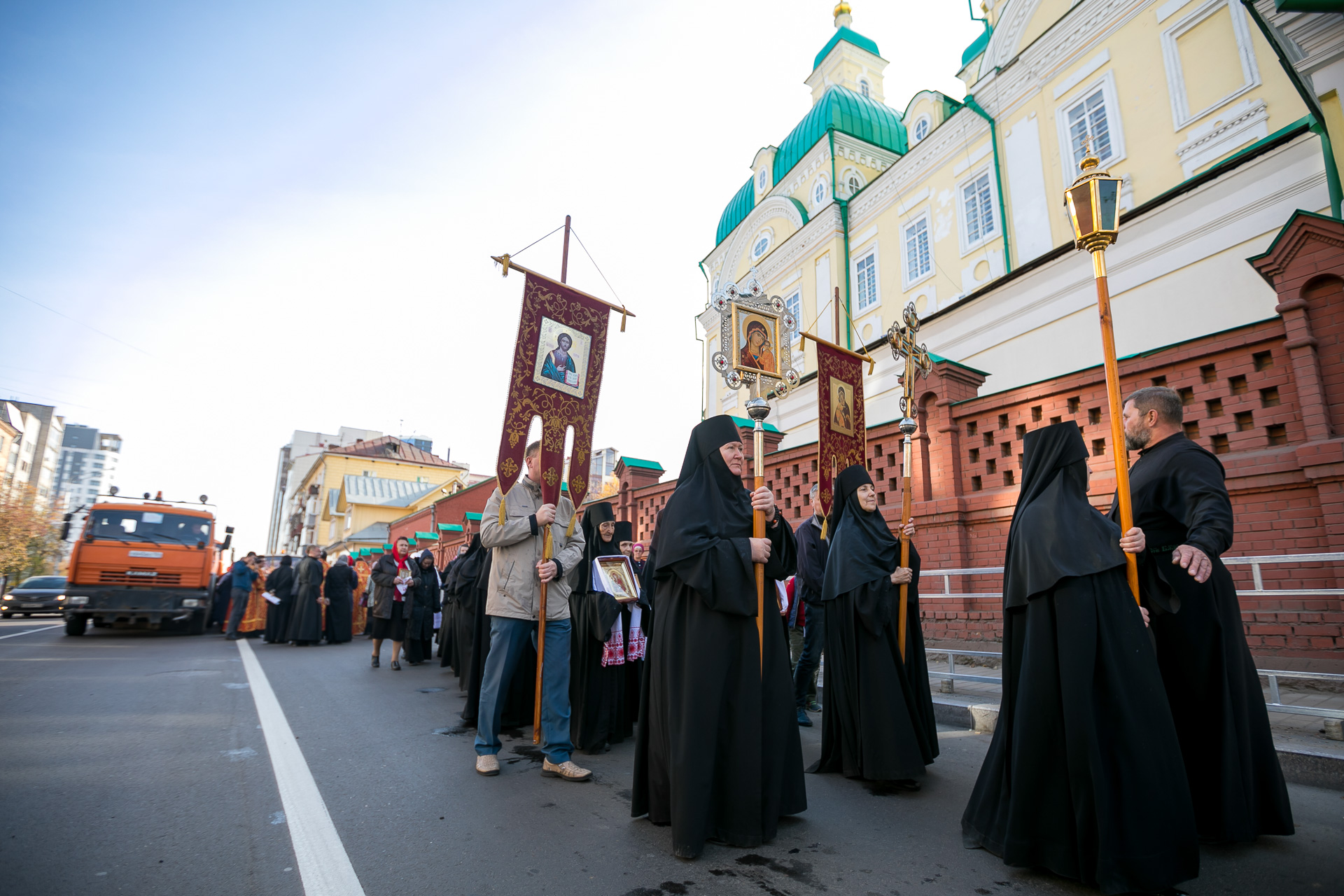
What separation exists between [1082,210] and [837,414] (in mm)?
4308

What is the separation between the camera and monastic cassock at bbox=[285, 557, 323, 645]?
43.3ft

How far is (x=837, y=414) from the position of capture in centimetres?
826

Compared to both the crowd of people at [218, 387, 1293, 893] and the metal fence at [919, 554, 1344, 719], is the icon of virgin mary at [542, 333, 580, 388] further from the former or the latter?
the metal fence at [919, 554, 1344, 719]

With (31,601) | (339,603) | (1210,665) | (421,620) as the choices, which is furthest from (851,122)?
(31,601)

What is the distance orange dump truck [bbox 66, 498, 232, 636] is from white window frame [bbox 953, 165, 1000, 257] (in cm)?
1779

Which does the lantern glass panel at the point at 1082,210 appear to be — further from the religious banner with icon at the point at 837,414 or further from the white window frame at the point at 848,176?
the white window frame at the point at 848,176

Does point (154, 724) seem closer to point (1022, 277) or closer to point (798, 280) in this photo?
point (1022, 277)

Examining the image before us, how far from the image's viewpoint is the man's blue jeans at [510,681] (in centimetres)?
448

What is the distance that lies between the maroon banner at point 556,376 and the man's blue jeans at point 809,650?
2567 mm

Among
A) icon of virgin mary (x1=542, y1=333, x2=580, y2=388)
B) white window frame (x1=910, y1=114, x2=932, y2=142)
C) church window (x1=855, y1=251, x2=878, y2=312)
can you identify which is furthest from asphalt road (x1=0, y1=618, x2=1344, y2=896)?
white window frame (x1=910, y1=114, x2=932, y2=142)

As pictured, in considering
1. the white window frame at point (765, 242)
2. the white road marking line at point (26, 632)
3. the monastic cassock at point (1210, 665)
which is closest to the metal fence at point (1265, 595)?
the monastic cassock at point (1210, 665)

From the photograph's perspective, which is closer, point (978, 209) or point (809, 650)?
point (809, 650)

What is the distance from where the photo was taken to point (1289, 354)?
6059 mm

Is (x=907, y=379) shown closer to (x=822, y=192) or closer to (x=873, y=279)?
(x=873, y=279)
